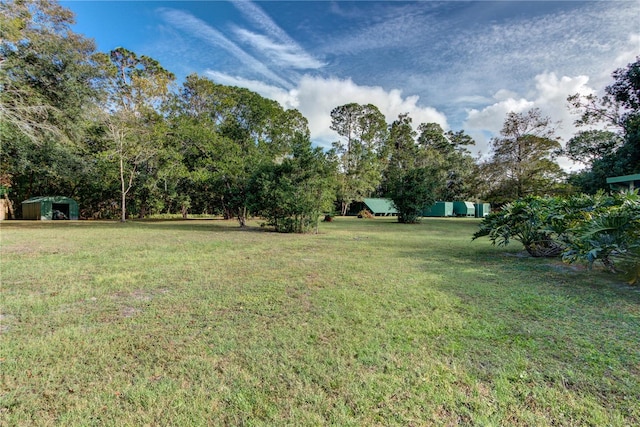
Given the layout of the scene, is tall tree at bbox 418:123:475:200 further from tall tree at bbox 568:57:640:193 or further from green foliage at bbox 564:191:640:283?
green foliage at bbox 564:191:640:283

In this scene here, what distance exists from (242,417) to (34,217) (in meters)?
26.4

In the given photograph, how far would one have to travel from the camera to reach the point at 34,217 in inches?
777

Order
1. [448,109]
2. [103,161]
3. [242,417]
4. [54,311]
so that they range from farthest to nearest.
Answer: [448,109]
[103,161]
[54,311]
[242,417]

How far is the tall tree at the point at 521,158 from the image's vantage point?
21.5 metres

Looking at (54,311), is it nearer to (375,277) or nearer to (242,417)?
(242,417)

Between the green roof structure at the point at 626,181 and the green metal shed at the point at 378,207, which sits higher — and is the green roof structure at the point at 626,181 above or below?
above

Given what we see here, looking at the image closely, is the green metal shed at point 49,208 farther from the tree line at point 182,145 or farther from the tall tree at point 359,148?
the tall tree at point 359,148

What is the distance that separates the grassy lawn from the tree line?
28.2 ft

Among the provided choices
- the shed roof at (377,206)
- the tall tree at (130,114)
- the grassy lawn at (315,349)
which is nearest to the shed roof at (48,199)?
the tall tree at (130,114)

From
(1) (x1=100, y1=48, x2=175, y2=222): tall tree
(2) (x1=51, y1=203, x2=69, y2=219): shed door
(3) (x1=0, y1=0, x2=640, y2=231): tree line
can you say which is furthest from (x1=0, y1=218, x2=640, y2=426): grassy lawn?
(2) (x1=51, y1=203, x2=69, y2=219): shed door

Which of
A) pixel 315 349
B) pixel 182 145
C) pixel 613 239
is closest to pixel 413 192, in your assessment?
pixel 182 145

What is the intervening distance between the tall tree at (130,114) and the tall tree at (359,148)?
1873 centimetres

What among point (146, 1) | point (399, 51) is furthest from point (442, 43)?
point (146, 1)

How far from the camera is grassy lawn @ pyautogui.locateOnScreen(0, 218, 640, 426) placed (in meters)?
1.70
